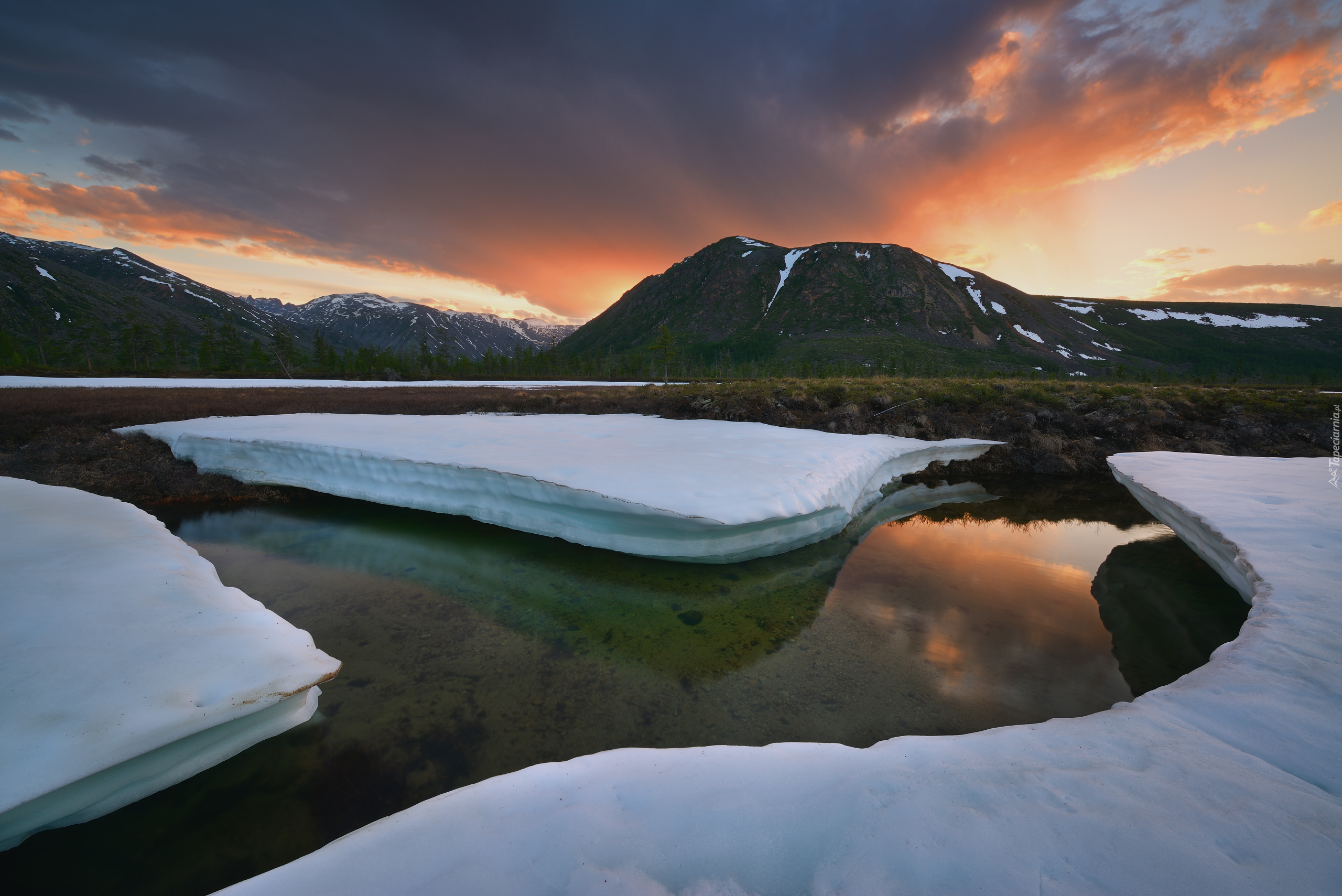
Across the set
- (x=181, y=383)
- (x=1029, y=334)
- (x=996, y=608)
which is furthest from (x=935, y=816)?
(x=1029, y=334)

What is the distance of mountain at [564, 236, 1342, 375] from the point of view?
120188 mm

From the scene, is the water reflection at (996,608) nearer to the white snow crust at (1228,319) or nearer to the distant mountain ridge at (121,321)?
the distant mountain ridge at (121,321)

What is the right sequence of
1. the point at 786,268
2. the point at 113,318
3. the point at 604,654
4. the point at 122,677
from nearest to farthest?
the point at 122,677, the point at 604,654, the point at 113,318, the point at 786,268

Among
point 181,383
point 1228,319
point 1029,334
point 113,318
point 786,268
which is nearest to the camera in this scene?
point 181,383

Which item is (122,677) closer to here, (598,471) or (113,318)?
(598,471)

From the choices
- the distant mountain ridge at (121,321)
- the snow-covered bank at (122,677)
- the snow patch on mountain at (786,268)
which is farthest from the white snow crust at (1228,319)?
the snow-covered bank at (122,677)

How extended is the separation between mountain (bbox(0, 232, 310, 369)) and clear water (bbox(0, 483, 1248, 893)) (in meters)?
73.7

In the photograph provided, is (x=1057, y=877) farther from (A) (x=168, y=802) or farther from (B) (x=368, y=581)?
(B) (x=368, y=581)

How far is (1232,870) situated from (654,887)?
223cm

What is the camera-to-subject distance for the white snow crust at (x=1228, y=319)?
14638cm

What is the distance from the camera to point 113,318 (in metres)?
126

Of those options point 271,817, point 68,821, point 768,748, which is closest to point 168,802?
point 68,821

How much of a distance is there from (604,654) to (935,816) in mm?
3786

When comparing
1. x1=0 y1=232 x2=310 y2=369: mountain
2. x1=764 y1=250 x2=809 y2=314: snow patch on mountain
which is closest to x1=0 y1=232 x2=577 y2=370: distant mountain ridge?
x1=0 y1=232 x2=310 y2=369: mountain
